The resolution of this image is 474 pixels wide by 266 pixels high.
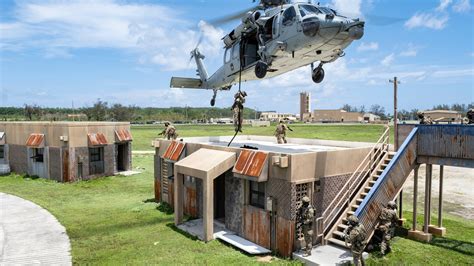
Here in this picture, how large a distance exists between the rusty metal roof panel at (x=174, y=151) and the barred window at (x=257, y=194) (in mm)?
5030

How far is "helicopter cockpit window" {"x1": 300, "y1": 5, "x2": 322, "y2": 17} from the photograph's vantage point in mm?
14328

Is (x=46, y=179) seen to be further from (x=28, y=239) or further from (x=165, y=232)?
(x=165, y=232)

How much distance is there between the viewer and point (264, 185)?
13867mm

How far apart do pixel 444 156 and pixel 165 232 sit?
11.3m

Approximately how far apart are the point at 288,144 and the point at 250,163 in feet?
27.6

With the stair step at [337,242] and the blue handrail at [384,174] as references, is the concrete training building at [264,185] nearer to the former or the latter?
the stair step at [337,242]

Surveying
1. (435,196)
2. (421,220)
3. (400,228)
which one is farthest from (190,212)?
(435,196)

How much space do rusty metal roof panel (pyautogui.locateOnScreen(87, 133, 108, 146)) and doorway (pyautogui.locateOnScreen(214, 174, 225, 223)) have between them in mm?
14464

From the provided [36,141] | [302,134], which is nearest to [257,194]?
[36,141]

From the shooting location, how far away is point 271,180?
44.0 ft

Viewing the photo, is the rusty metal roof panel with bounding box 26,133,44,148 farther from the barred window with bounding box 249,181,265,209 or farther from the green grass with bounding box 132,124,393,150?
the green grass with bounding box 132,124,393,150

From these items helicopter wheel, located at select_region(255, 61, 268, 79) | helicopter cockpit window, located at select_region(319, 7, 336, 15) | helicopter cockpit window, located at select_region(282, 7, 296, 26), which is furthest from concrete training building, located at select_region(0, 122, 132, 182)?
helicopter cockpit window, located at select_region(319, 7, 336, 15)

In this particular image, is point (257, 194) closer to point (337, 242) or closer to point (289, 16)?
point (337, 242)

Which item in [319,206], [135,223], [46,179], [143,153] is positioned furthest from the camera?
[143,153]
